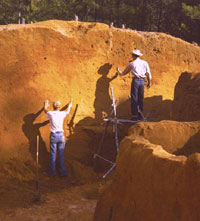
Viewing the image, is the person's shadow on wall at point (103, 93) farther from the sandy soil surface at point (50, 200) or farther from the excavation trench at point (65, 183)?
the sandy soil surface at point (50, 200)

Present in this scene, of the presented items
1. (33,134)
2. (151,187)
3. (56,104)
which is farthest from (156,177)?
(33,134)

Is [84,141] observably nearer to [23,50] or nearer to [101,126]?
[101,126]

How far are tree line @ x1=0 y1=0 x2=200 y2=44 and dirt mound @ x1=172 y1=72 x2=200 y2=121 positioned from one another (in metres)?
15.0

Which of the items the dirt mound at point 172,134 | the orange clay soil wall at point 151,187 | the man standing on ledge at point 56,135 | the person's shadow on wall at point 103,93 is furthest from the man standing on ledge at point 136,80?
the orange clay soil wall at point 151,187

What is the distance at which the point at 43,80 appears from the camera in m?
9.20

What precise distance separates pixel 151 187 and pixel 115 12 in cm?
2152

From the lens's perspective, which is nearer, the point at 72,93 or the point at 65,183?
the point at 65,183

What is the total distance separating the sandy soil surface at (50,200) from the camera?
22.5 feet

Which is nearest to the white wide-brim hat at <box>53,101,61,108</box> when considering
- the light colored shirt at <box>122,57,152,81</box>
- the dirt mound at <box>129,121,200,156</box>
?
the light colored shirt at <box>122,57,152,81</box>

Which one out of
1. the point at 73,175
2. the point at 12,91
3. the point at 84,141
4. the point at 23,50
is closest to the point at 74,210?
the point at 73,175

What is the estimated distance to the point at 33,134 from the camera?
916cm

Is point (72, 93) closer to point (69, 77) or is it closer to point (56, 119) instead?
point (69, 77)

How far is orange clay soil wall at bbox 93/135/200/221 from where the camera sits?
350cm

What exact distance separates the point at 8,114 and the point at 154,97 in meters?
3.75
